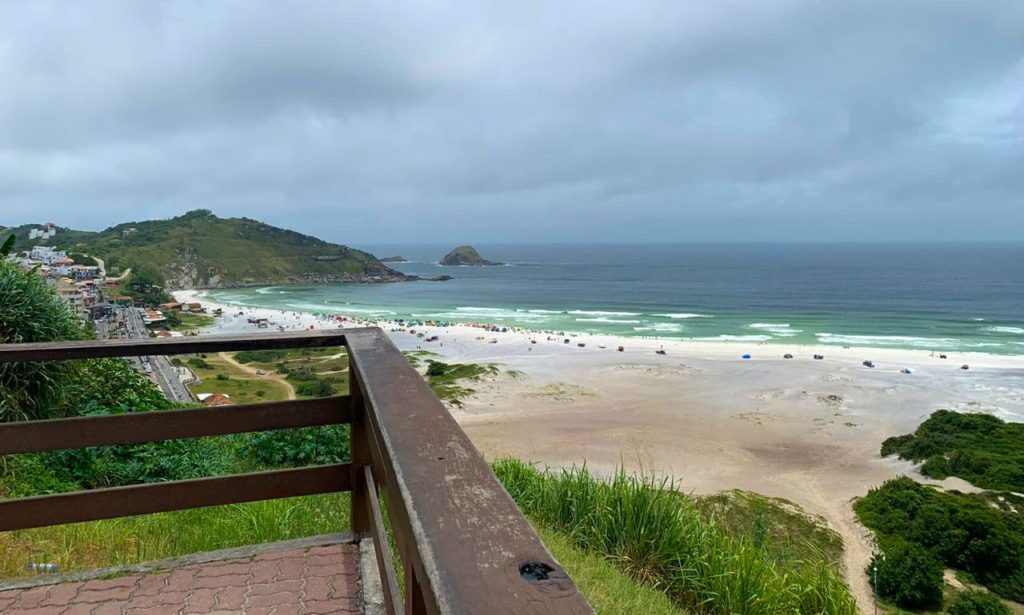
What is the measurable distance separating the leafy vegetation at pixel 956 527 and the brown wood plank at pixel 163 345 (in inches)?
525

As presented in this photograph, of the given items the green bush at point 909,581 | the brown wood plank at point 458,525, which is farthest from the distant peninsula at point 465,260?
the brown wood plank at point 458,525

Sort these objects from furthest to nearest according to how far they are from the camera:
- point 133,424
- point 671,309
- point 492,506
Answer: point 671,309
point 133,424
point 492,506

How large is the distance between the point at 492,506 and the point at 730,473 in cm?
1833

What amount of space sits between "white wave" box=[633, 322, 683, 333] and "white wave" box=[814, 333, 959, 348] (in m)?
9.48

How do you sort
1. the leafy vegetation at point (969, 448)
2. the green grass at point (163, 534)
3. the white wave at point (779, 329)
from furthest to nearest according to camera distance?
the white wave at point (779, 329) < the leafy vegetation at point (969, 448) < the green grass at point (163, 534)

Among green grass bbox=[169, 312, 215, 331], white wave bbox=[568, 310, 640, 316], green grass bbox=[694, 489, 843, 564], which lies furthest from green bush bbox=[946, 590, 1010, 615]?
→ green grass bbox=[169, 312, 215, 331]

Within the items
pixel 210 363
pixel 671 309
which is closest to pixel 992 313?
pixel 671 309

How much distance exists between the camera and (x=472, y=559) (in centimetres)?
72

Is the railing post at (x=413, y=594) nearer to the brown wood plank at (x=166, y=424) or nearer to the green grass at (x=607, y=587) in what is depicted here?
the brown wood plank at (x=166, y=424)

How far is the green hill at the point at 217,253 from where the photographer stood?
9119 centimetres

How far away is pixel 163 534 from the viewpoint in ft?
11.2

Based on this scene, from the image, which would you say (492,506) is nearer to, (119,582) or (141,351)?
(141,351)

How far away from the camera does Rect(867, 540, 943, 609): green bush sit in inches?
424

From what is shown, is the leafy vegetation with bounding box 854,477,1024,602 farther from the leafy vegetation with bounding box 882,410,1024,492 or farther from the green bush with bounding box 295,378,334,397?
the green bush with bounding box 295,378,334,397
